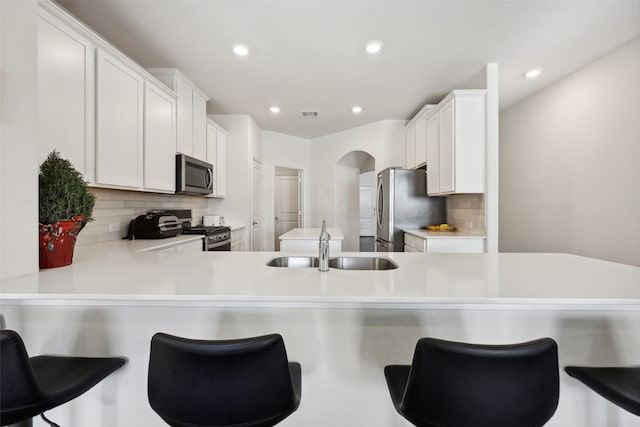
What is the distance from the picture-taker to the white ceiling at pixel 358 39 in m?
2.13

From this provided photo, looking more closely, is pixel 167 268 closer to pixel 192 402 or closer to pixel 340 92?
pixel 192 402

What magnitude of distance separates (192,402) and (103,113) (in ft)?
7.01

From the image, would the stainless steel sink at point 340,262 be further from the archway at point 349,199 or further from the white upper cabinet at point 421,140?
the archway at point 349,199

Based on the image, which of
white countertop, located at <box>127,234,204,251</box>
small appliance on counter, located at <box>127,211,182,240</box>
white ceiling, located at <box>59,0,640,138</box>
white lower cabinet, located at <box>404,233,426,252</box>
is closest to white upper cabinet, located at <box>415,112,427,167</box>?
white ceiling, located at <box>59,0,640,138</box>

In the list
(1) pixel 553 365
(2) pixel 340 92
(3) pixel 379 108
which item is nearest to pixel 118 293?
(1) pixel 553 365

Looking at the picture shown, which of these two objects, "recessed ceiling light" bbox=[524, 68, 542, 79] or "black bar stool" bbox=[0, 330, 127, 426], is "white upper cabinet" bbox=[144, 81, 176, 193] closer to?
"black bar stool" bbox=[0, 330, 127, 426]

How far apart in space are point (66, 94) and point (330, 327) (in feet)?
6.83

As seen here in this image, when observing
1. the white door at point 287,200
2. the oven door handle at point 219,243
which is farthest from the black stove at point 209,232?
the white door at point 287,200

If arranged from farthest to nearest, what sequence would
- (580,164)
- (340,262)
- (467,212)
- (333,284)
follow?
1. (467,212)
2. (580,164)
3. (340,262)
4. (333,284)

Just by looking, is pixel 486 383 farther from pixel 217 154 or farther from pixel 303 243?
pixel 217 154

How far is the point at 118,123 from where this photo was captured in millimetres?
2238

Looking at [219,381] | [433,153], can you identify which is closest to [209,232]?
[219,381]

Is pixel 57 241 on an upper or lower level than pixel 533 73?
lower

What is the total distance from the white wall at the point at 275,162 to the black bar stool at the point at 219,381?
4.60m
